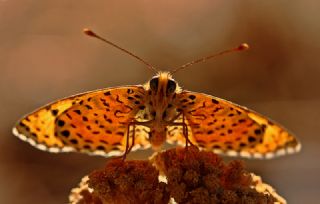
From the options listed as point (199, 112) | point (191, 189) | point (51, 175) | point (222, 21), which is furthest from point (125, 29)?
point (191, 189)

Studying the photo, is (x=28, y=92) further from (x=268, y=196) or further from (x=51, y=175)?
(x=268, y=196)

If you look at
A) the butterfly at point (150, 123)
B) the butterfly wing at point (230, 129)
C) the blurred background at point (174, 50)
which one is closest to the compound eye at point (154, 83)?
the butterfly at point (150, 123)

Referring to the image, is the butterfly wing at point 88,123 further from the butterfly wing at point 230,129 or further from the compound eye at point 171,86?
the butterfly wing at point 230,129

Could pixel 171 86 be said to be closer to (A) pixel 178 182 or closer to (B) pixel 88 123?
Result: (B) pixel 88 123

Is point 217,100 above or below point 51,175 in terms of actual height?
above

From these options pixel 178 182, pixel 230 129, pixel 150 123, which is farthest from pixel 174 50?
pixel 178 182

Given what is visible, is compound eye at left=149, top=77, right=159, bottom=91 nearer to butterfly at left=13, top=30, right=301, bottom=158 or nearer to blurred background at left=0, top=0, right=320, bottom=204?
butterfly at left=13, top=30, right=301, bottom=158

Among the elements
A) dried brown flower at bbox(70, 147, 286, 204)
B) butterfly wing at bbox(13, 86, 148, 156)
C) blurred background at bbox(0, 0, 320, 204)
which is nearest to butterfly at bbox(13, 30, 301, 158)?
butterfly wing at bbox(13, 86, 148, 156)
